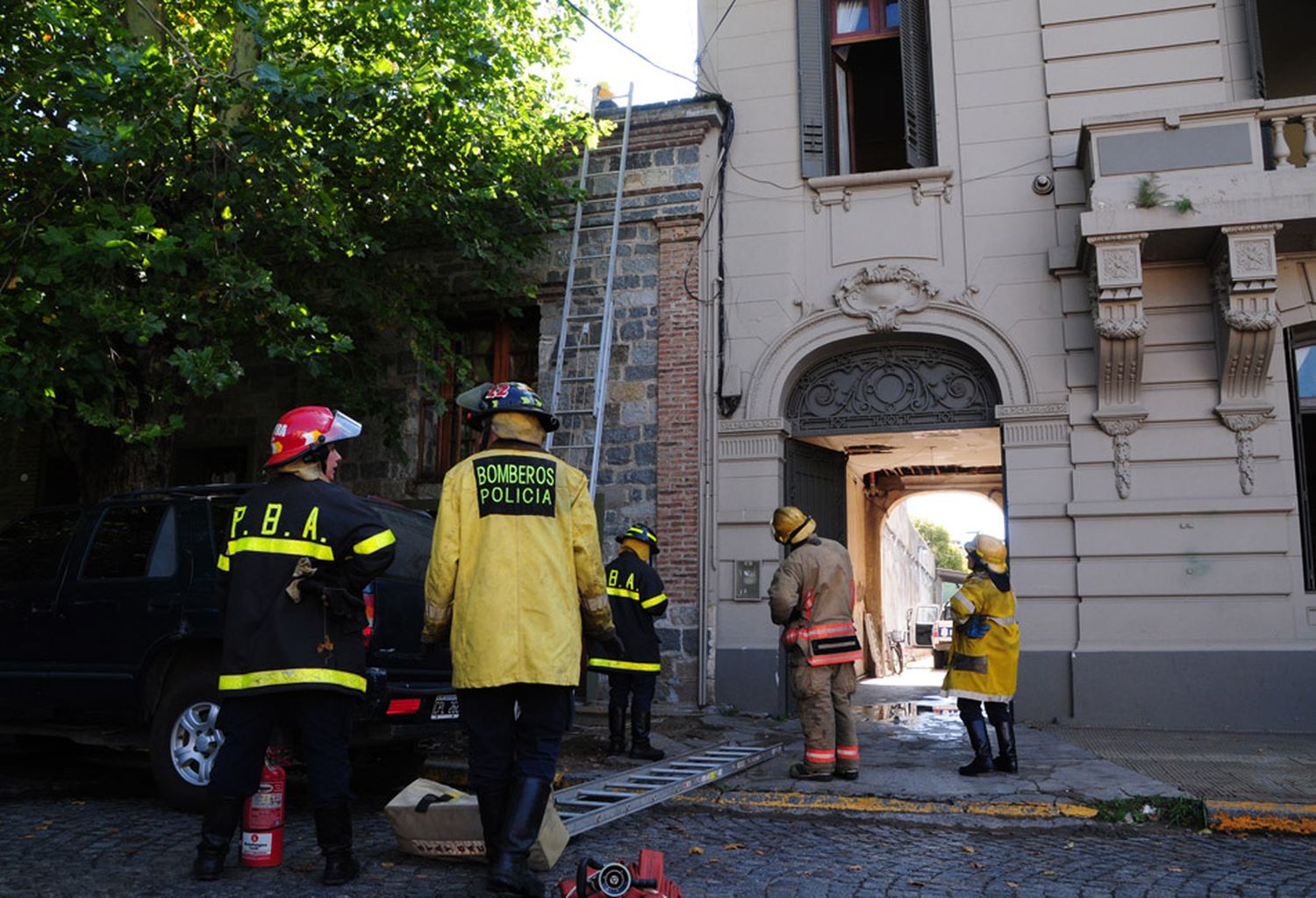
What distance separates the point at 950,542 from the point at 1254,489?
67.0 meters

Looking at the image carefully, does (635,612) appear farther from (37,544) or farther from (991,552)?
(37,544)

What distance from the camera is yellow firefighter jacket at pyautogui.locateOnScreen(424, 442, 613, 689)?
13.3ft

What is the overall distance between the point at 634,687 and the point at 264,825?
354 cm

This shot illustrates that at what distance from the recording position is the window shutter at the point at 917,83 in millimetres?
10984

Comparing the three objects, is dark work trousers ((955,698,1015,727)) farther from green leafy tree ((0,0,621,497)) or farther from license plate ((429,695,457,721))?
green leafy tree ((0,0,621,497))

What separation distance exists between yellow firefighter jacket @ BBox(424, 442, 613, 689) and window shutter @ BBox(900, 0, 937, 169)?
798cm

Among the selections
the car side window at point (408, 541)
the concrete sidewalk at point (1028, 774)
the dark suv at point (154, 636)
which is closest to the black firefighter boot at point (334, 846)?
the dark suv at point (154, 636)

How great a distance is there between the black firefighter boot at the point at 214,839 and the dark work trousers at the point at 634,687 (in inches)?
144

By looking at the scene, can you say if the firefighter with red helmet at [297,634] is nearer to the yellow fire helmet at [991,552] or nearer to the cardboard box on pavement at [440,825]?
the cardboard box on pavement at [440,825]

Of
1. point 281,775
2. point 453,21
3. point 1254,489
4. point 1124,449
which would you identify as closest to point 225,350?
point 453,21

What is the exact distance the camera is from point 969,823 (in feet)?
18.3

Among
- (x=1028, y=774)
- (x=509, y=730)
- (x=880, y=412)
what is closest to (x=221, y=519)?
(x=509, y=730)

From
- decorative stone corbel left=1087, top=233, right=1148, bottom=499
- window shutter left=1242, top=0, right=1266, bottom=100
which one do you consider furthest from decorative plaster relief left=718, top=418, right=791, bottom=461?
window shutter left=1242, top=0, right=1266, bottom=100

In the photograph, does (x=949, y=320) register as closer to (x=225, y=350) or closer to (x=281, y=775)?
(x=225, y=350)
